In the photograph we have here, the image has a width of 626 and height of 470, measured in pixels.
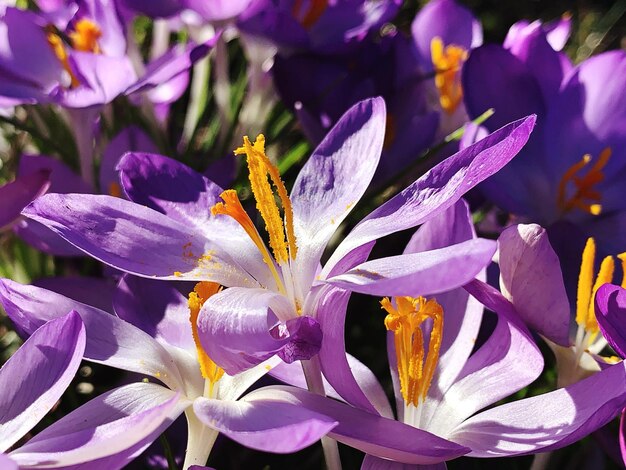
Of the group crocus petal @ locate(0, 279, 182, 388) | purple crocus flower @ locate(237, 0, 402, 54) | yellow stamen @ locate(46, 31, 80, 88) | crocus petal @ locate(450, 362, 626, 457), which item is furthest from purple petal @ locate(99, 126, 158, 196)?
crocus petal @ locate(450, 362, 626, 457)

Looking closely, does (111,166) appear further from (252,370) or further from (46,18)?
(252,370)

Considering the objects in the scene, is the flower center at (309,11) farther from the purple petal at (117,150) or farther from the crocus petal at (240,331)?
the crocus petal at (240,331)

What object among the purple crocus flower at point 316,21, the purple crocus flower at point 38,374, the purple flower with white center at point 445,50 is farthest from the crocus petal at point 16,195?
the purple flower with white center at point 445,50

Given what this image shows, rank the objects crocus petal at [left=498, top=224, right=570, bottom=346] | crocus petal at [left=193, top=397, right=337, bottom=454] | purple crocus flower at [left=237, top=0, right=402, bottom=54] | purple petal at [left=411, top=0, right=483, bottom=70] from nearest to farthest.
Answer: crocus petal at [left=193, top=397, right=337, bottom=454] → crocus petal at [left=498, top=224, right=570, bottom=346] → purple crocus flower at [left=237, top=0, right=402, bottom=54] → purple petal at [left=411, top=0, right=483, bottom=70]

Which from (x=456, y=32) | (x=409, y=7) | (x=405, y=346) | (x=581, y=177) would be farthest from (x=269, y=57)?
(x=409, y=7)

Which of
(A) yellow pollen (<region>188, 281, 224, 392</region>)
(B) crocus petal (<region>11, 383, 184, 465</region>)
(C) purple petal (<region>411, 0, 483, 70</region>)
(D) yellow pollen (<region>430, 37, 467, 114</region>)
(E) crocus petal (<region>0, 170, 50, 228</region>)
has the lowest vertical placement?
(B) crocus petal (<region>11, 383, 184, 465</region>)

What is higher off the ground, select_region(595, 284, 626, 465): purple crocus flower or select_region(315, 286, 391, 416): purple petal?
select_region(315, 286, 391, 416): purple petal

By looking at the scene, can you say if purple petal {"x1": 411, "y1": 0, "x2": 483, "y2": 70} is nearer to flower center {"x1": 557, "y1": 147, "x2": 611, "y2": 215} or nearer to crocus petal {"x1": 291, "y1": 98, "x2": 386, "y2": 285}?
flower center {"x1": 557, "y1": 147, "x2": 611, "y2": 215}

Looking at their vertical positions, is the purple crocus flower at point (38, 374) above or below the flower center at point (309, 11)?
below
